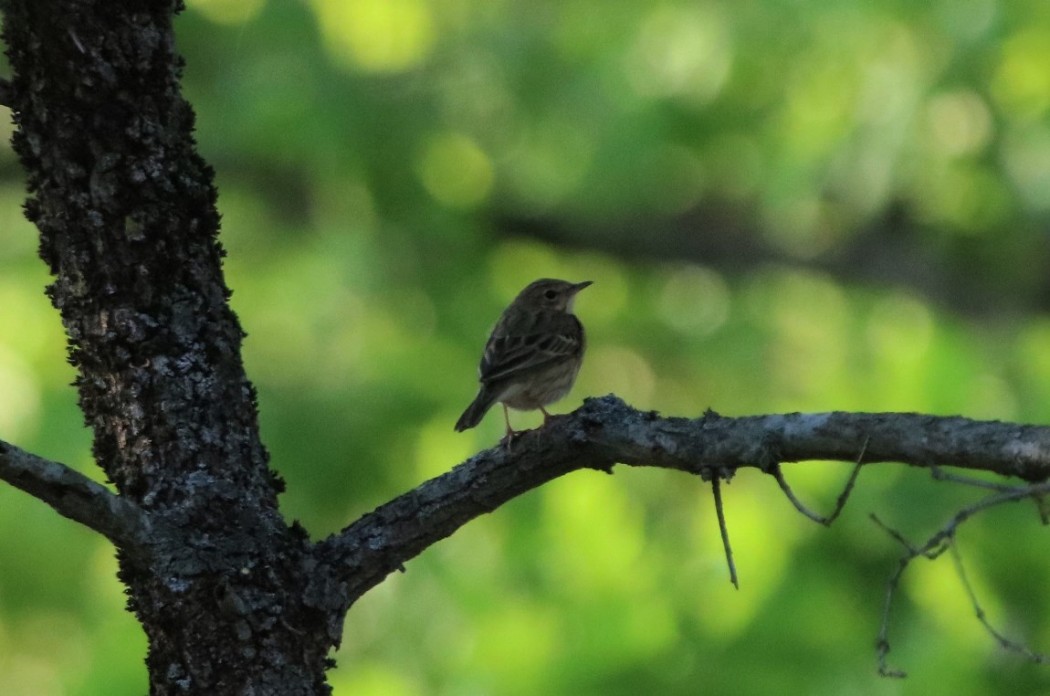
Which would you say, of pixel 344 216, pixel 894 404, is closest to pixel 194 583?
pixel 894 404

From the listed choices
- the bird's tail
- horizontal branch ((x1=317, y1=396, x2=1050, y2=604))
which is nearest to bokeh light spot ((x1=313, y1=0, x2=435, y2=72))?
the bird's tail

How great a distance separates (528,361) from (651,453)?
144 inches

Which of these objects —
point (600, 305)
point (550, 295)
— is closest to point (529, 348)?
point (550, 295)

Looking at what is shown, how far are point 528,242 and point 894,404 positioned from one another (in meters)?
4.42

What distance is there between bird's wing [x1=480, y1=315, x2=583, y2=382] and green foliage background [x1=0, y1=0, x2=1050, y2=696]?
2.11m

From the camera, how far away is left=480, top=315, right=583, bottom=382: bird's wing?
7703 millimetres

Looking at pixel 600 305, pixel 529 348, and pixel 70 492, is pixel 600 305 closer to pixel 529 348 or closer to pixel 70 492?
pixel 529 348

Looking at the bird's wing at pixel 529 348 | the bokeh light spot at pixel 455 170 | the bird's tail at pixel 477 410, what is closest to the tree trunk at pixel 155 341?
the bird's tail at pixel 477 410

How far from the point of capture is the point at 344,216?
38.9ft

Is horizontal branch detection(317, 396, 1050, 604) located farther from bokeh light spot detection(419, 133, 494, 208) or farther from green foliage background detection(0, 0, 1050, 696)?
bokeh light spot detection(419, 133, 494, 208)

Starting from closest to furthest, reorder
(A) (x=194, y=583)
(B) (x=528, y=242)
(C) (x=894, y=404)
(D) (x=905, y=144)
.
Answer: (A) (x=194, y=583) < (C) (x=894, y=404) < (D) (x=905, y=144) < (B) (x=528, y=242)

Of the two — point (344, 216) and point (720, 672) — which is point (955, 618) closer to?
point (720, 672)

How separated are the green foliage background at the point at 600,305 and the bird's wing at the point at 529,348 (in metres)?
2.11

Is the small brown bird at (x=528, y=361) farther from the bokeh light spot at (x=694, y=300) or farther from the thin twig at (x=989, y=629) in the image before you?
the bokeh light spot at (x=694, y=300)
